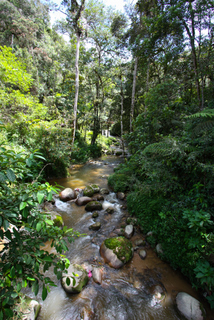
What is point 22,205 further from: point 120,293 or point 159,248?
point 159,248

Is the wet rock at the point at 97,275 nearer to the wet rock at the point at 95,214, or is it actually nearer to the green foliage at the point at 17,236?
the wet rock at the point at 95,214

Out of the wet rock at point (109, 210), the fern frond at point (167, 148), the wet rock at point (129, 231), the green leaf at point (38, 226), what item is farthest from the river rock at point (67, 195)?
the green leaf at point (38, 226)

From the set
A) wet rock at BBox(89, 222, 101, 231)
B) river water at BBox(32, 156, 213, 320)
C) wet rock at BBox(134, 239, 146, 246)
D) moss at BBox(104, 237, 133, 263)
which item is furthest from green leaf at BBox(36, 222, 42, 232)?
wet rock at BBox(89, 222, 101, 231)

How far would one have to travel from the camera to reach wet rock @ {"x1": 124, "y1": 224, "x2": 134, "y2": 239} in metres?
3.98

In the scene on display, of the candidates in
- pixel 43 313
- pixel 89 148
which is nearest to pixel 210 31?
pixel 43 313

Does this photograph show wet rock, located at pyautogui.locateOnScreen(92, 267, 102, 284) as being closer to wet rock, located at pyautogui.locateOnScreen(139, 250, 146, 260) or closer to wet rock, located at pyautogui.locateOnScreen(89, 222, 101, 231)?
wet rock, located at pyautogui.locateOnScreen(139, 250, 146, 260)

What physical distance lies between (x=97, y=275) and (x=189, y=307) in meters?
1.76

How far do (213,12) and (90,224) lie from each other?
8.56m

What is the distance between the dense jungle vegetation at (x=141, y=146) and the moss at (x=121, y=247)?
732 mm

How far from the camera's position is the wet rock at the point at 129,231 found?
3.98 meters

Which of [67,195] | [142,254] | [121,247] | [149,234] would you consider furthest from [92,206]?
[142,254]

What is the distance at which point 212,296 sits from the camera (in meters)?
2.29

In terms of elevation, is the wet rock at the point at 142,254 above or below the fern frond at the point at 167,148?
below

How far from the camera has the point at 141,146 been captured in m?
5.94
